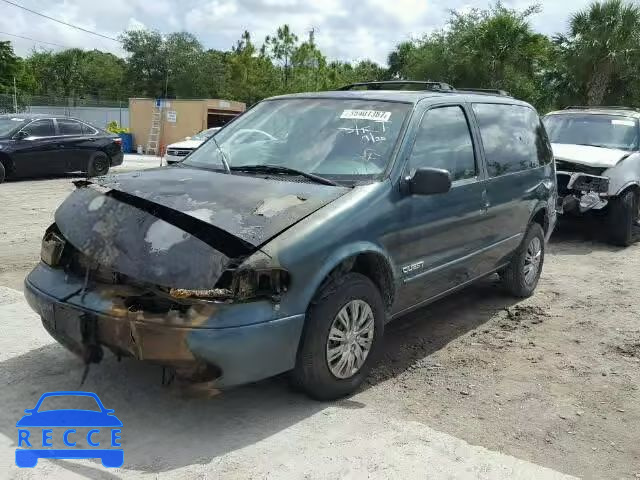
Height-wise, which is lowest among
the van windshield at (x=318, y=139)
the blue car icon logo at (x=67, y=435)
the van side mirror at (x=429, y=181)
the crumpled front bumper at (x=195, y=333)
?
the blue car icon logo at (x=67, y=435)

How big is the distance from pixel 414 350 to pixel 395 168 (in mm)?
1474

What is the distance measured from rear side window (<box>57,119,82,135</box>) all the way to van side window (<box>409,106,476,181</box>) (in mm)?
12406

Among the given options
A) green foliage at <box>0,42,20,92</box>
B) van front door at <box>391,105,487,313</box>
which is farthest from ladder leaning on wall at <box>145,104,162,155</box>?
van front door at <box>391,105,487,313</box>

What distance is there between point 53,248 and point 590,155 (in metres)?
7.60

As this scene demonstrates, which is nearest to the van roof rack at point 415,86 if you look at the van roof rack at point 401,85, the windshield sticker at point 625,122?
the van roof rack at point 401,85

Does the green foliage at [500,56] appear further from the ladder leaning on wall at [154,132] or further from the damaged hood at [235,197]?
the damaged hood at [235,197]

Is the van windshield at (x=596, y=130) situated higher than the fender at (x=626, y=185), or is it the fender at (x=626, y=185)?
the van windshield at (x=596, y=130)

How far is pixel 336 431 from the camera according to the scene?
340 cm

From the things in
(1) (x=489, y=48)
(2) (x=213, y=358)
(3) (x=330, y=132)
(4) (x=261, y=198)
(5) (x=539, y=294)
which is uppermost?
(1) (x=489, y=48)

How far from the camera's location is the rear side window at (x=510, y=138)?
5.20 metres

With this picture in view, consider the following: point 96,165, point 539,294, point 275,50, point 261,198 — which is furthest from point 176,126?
point 261,198

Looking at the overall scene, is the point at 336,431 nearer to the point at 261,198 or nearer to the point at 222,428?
the point at 222,428

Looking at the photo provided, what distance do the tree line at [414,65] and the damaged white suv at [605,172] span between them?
50.8ft

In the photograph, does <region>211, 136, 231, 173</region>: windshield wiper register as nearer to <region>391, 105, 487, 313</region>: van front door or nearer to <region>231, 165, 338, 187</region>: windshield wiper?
<region>231, 165, 338, 187</region>: windshield wiper
